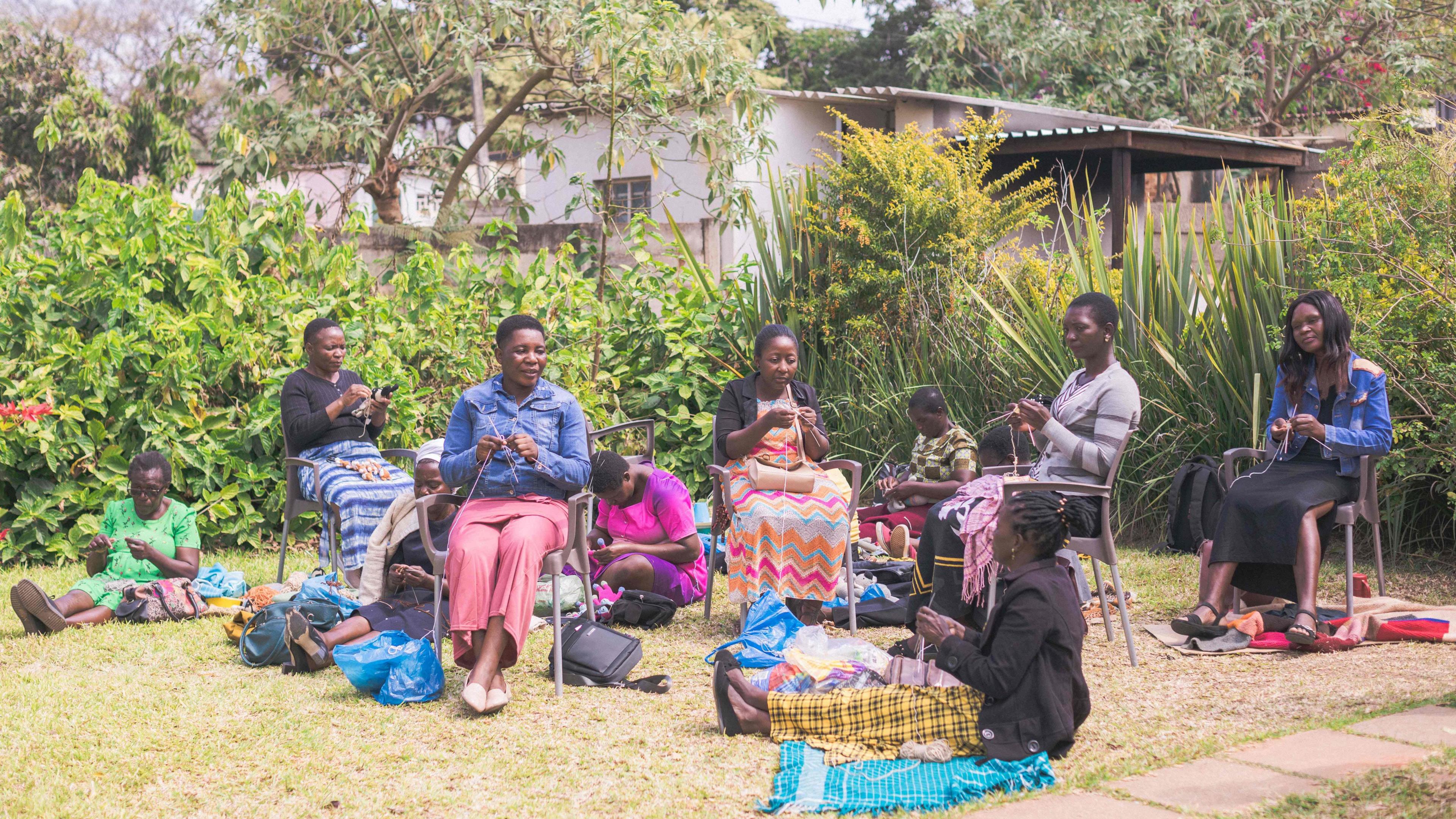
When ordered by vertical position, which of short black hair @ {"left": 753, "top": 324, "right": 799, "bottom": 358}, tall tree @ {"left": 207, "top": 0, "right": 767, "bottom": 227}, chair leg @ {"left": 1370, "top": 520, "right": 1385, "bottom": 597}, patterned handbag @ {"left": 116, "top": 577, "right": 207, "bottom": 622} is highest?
tall tree @ {"left": 207, "top": 0, "right": 767, "bottom": 227}

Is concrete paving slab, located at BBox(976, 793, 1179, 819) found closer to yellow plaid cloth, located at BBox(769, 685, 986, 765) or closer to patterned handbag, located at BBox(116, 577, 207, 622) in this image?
yellow plaid cloth, located at BBox(769, 685, 986, 765)

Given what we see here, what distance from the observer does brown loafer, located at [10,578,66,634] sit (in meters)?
5.42

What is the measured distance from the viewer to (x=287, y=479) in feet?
21.2

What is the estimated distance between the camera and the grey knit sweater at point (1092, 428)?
4.74 metres

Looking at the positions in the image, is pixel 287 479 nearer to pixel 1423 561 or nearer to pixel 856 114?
pixel 1423 561

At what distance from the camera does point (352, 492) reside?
612 cm

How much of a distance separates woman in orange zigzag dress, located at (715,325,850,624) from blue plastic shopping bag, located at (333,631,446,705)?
1383 mm

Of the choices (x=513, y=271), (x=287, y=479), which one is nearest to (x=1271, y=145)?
(x=513, y=271)

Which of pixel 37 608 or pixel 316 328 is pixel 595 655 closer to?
pixel 37 608

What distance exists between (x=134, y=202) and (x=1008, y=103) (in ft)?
32.3

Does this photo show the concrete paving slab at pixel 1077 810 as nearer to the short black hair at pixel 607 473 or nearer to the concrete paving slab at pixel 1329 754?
the concrete paving slab at pixel 1329 754

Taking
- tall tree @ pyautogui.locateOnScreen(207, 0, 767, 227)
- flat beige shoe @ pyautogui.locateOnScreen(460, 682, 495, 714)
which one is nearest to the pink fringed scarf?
flat beige shoe @ pyautogui.locateOnScreen(460, 682, 495, 714)

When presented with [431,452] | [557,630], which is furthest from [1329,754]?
[431,452]

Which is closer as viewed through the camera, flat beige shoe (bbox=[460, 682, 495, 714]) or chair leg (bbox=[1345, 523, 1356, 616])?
flat beige shoe (bbox=[460, 682, 495, 714])
